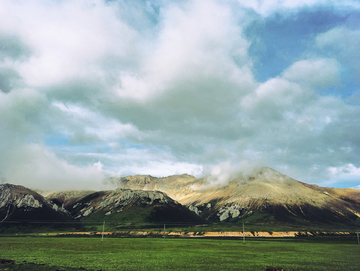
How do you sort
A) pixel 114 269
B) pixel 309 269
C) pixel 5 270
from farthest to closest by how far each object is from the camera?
pixel 309 269
pixel 114 269
pixel 5 270

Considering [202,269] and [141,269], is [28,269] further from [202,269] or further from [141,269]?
[202,269]

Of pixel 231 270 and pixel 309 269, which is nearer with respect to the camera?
pixel 231 270

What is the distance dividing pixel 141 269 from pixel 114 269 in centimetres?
464

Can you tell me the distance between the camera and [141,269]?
130 ft

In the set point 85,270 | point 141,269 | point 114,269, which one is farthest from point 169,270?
point 85,270

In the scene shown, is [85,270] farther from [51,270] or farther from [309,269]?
[309,269]

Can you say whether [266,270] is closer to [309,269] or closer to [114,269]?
[309,269]

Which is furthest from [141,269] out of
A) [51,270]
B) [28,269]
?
[28,269]

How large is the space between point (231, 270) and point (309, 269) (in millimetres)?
16865

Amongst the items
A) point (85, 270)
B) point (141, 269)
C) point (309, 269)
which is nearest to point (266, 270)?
point (309, 269)

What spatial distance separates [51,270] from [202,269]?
2578 centimetres

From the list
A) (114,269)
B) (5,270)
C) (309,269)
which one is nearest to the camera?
(5,270)

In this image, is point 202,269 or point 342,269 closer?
point 202,269

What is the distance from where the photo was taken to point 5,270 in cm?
3584
